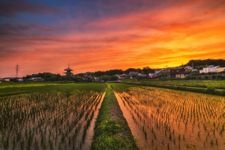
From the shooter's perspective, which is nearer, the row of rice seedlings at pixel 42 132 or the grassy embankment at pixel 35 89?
the row of rice seedlings at pixel 42 132

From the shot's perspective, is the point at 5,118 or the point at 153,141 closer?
the point at 153,141

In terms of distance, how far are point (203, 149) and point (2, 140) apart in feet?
22.3

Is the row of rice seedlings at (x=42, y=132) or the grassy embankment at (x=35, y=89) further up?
the grassy embankment at (x=35, y=89)

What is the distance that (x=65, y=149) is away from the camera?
9.85m

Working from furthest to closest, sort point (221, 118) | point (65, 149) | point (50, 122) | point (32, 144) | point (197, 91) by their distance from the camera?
point (197, 91) < point (221, 118) < point (50, 122) < point (32, 144) < point (65, 149)

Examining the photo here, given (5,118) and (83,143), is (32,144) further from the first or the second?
(5,118)

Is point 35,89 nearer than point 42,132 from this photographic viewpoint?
No

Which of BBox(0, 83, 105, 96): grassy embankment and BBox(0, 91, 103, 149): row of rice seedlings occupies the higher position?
BBox(0, 83, 105, 96): grassy embankment

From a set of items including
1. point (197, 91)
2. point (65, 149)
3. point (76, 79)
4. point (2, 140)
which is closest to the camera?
point (65, 149)

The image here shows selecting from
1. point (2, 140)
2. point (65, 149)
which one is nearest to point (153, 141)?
point (65, 149)

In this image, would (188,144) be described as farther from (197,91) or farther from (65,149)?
(197,91)

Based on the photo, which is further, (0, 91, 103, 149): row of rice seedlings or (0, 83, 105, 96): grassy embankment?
(0, 83, 105, 96): grassy embankment

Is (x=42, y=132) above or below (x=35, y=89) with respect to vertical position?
below

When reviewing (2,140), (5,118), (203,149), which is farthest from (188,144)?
(5,118)
